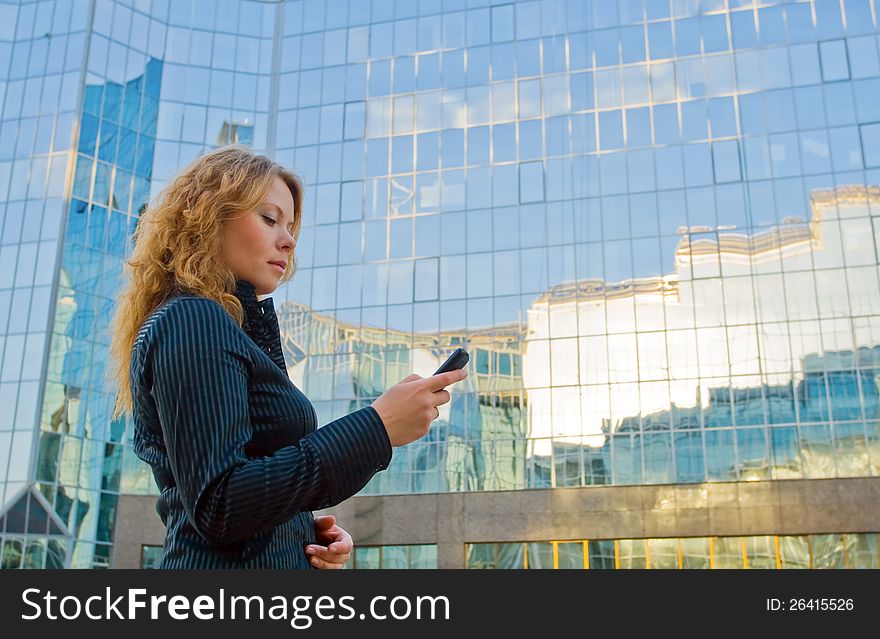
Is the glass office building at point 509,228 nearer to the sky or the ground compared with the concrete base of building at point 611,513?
nearer to the sky

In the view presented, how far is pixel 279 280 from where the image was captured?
9.32 feet

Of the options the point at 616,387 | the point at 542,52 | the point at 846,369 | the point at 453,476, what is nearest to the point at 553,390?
the point at 616,387

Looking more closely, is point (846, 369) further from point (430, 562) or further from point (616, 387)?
point (430, 562)

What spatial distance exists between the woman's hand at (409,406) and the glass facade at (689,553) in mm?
26733

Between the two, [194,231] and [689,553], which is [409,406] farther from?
[689,553]

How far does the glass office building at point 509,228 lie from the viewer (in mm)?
30406

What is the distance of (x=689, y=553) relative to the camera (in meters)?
29.5

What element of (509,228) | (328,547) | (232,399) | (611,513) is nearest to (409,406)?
(232,399)

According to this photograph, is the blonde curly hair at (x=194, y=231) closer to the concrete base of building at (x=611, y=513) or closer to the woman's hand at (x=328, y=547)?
the woman's hand at (x=328, y=547)

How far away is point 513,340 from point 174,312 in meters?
30.3

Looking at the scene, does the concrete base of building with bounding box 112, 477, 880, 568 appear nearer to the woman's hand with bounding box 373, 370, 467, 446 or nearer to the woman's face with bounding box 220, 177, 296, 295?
the woman's face with bounding box 220, 177, 296, 295

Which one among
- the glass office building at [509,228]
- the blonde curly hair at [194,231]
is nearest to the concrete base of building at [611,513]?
the glass office building at [509,228]

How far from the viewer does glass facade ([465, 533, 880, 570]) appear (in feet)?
93.2

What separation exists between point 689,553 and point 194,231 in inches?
1143
